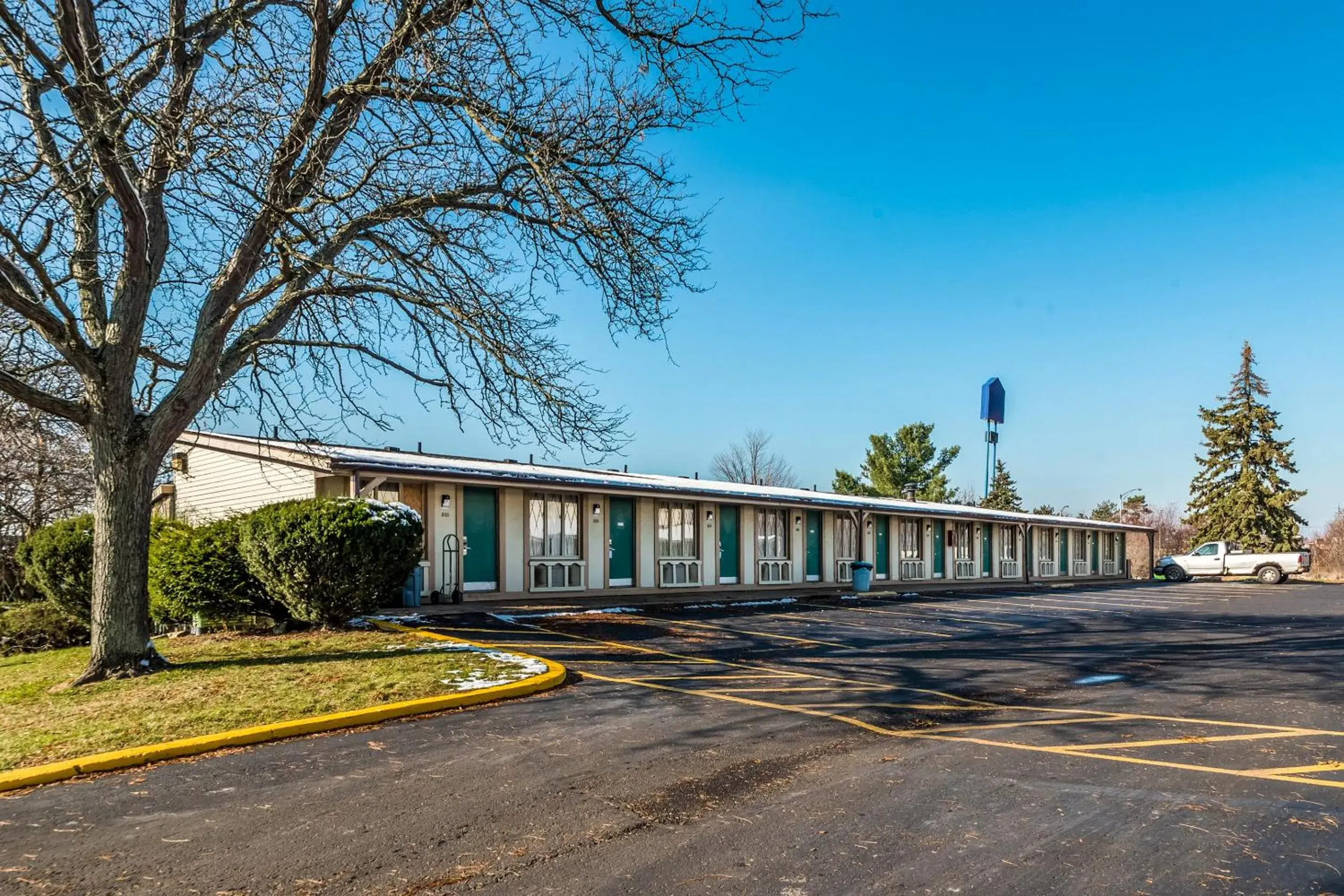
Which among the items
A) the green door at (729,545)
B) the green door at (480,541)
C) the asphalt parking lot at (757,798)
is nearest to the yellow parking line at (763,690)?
the asphalt parking lot at (757,798)

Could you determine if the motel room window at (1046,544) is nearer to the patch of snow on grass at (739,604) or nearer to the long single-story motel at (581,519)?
the long single-story motel at (581,519)

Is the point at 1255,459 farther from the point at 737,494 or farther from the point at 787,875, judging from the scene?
the point at 787,875

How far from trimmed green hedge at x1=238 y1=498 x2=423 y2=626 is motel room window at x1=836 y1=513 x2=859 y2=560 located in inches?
649

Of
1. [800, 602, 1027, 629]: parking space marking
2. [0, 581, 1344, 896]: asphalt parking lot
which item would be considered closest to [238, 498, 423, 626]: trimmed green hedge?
[0, 581, 1344, 896]: asphalt parking lot

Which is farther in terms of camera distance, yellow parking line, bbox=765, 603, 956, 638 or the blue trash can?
the blue trash can

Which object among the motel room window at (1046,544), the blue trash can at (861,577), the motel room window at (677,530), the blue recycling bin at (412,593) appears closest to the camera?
the blue recycling bin at (412,593)

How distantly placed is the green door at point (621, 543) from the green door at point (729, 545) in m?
3.13

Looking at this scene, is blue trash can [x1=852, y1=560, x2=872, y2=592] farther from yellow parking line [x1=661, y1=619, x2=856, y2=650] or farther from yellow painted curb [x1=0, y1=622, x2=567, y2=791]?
yellow painted curb [x1=0, y1=622, x2=567, y2=791]

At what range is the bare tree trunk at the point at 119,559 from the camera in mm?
9359

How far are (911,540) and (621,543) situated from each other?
13143mm

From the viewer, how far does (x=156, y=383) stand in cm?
1200

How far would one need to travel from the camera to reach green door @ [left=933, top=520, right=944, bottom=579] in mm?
30422

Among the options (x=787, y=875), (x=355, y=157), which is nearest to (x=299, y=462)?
(x=355, y=157)

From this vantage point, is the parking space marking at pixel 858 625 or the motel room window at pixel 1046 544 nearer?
the parking space marking at pixel 858 625
